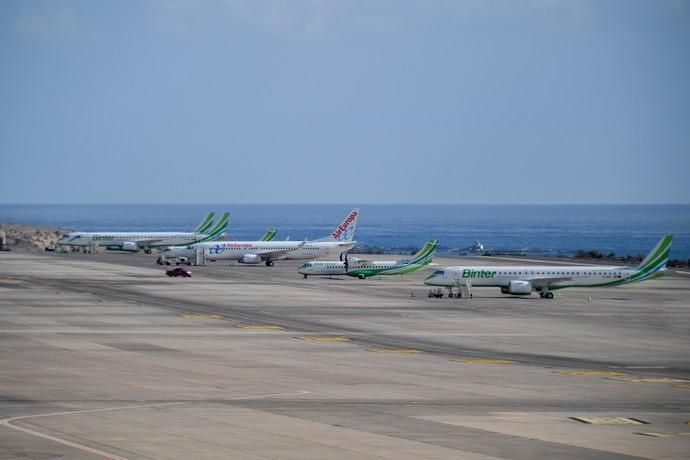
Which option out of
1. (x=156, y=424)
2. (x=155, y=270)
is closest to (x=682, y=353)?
(x=156, y=424)

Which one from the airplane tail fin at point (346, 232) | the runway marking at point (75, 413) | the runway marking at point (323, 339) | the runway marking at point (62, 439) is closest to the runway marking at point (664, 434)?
the runway marking at point (75, 413)

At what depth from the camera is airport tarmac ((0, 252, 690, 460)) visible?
144 ft

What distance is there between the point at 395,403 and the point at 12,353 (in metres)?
27.0

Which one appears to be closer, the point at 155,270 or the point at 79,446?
the point at 79,446

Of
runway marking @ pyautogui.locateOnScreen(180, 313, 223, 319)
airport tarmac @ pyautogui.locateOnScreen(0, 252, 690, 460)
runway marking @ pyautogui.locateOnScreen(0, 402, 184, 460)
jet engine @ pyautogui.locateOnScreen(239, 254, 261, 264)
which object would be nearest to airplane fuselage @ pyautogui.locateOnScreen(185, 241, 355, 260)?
jet engine @ pyautogui.locateOnScreen(239, 254, 261, 264)

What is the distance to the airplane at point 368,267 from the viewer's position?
509ft

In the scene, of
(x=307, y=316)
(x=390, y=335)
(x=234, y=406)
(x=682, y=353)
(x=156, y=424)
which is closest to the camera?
(x=156, y=424)

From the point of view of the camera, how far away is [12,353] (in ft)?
233

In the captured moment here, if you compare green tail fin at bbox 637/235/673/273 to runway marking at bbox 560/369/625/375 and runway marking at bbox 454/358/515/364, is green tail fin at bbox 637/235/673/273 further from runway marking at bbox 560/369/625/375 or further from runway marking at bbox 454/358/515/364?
runway marking at bbox 560/369/625/375

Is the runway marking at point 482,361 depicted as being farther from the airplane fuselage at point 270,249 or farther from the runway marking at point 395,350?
the airplane fuselage at point 270,249

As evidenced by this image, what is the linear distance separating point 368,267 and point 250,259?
3686 centimetres

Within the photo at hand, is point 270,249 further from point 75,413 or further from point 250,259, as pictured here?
point 75,413

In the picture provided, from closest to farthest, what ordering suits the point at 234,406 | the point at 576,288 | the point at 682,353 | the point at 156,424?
the point at 156,424, the point at 234,406, the point at 682,353, the point at 576,288

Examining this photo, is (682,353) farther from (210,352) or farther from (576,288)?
(576,288)
